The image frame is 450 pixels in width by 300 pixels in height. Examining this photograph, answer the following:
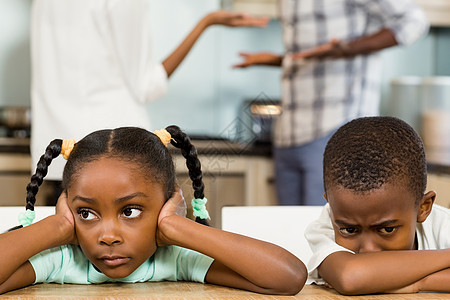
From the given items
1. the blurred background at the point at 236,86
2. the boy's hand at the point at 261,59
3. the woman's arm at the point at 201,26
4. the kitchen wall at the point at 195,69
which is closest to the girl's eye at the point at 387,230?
the woman's arm at the point at 201,26

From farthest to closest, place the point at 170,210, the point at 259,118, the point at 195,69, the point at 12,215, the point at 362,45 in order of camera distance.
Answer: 1. the point at 195,69
2. the point at 259,118
3. the point at 362,45
4. the point at 12,215
5. the point at 170,210

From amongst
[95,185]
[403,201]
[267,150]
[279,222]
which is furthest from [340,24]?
[95,185]

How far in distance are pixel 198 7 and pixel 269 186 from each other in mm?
971

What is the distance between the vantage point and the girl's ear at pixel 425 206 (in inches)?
37.5

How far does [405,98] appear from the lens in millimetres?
3092

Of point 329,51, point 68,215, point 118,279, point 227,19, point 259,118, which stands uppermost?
point 227,19

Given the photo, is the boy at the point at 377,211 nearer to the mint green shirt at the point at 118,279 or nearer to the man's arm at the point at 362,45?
the mint green shirt at the point at 118,279

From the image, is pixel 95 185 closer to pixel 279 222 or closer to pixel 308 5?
pixel 279 222

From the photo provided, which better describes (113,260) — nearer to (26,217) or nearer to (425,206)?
(26,217)

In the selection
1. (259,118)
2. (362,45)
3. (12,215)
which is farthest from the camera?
(259,118)

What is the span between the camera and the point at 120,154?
86 cm

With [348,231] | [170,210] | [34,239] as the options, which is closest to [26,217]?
[34,239]

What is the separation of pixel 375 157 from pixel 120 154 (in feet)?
1.14

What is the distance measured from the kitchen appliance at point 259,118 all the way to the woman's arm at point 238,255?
6.12ft
